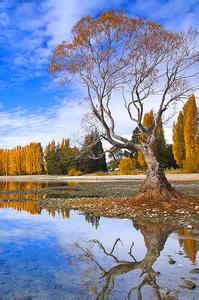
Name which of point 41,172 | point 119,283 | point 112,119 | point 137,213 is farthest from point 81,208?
point 41,172

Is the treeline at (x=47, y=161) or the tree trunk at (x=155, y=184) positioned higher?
the treeline at (x=47, y=161)

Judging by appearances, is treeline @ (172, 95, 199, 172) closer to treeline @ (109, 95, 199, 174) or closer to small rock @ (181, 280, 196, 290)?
treeline @ (109, 95, 199, 174)

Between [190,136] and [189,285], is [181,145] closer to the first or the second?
[190,136]

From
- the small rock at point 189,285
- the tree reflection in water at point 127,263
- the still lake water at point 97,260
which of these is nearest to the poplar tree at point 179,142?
the still lake water at point 97,260

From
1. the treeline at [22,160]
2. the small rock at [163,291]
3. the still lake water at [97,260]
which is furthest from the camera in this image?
the treeline at [22,160]

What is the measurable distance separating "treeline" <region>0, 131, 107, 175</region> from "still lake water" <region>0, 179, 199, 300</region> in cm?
4530

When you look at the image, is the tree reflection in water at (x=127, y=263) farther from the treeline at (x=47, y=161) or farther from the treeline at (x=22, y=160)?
the treeline at (x=22, y=160)

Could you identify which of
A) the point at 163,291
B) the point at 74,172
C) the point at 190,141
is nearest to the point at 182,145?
the point at 190,141

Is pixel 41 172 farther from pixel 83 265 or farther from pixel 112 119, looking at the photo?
pixel 83 265

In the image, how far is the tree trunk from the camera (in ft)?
47.1

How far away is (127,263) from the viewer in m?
6.23

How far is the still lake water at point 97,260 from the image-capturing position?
15.6 feet

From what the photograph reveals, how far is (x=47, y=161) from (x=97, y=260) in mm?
73087

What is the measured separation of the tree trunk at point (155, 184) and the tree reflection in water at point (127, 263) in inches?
193
